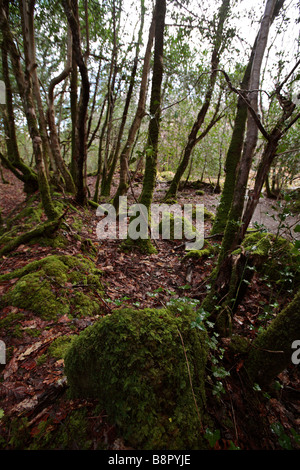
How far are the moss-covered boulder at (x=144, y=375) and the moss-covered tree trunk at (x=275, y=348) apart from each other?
2.00ft

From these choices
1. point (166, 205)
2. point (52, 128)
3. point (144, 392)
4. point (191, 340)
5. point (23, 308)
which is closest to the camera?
point (144, 392)

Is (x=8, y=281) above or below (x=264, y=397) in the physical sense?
above

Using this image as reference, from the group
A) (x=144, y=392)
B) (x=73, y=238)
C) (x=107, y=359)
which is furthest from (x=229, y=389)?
(x=73, y=238)

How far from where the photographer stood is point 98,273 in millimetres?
4129

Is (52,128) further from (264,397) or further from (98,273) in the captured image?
(264,397)

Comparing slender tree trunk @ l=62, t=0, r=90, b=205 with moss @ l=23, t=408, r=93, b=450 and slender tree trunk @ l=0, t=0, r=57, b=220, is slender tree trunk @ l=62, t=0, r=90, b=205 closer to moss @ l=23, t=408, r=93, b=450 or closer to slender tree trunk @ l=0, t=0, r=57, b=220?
slender tree trunk @ l=0, t=0, r=57, b=220

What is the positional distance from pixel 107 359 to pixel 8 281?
8.71 ft

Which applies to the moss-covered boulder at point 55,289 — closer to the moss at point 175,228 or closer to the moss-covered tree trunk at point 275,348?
the moss-covered tree trunk at point 275,348

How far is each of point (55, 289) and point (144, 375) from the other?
A: 2179 millimetres

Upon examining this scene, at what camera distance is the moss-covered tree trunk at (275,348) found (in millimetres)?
1748

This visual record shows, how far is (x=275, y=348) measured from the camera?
1.82m

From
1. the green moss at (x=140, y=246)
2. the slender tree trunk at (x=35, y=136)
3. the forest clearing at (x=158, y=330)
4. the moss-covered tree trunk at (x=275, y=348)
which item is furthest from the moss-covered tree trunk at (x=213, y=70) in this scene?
the green moss at (x=140, y=246)

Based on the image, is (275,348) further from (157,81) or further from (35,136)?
(157,81)

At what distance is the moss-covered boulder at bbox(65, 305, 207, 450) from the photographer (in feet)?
4.17
